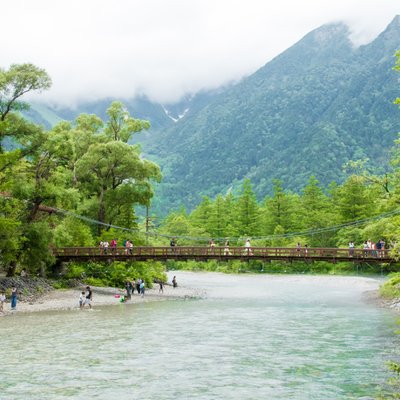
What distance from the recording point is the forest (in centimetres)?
3766

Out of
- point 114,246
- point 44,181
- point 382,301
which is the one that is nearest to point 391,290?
point 382,301

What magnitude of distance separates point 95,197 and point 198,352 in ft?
112

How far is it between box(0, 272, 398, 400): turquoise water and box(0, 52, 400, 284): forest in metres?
4.81

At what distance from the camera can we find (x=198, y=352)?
22.3 m

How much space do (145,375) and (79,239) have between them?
31700mm

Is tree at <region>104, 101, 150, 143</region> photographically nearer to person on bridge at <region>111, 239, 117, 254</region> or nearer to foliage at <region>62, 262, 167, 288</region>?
person on bridge at <region>111, 239, 117, 254</region>

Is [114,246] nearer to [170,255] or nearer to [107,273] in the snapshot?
[107,273]

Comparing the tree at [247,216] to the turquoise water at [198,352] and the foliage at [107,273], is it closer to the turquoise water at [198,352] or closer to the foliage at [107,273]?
the foliage at [107,273]

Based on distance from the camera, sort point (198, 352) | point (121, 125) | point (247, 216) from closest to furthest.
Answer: point (198, 352) < point (121, 125) < point (247, 216)

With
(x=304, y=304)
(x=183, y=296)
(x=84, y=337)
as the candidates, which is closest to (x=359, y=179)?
(x=304, y=304)

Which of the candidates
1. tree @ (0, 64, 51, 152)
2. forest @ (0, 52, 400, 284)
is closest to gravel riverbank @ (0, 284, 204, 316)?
forest @ (0, 52, 400, 284)

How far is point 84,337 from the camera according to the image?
25469 mm

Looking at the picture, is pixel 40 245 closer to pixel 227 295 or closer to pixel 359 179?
pixel 227 295

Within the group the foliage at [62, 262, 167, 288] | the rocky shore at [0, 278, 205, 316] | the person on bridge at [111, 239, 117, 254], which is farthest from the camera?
the foliage at [62, 262, 167, 288]
